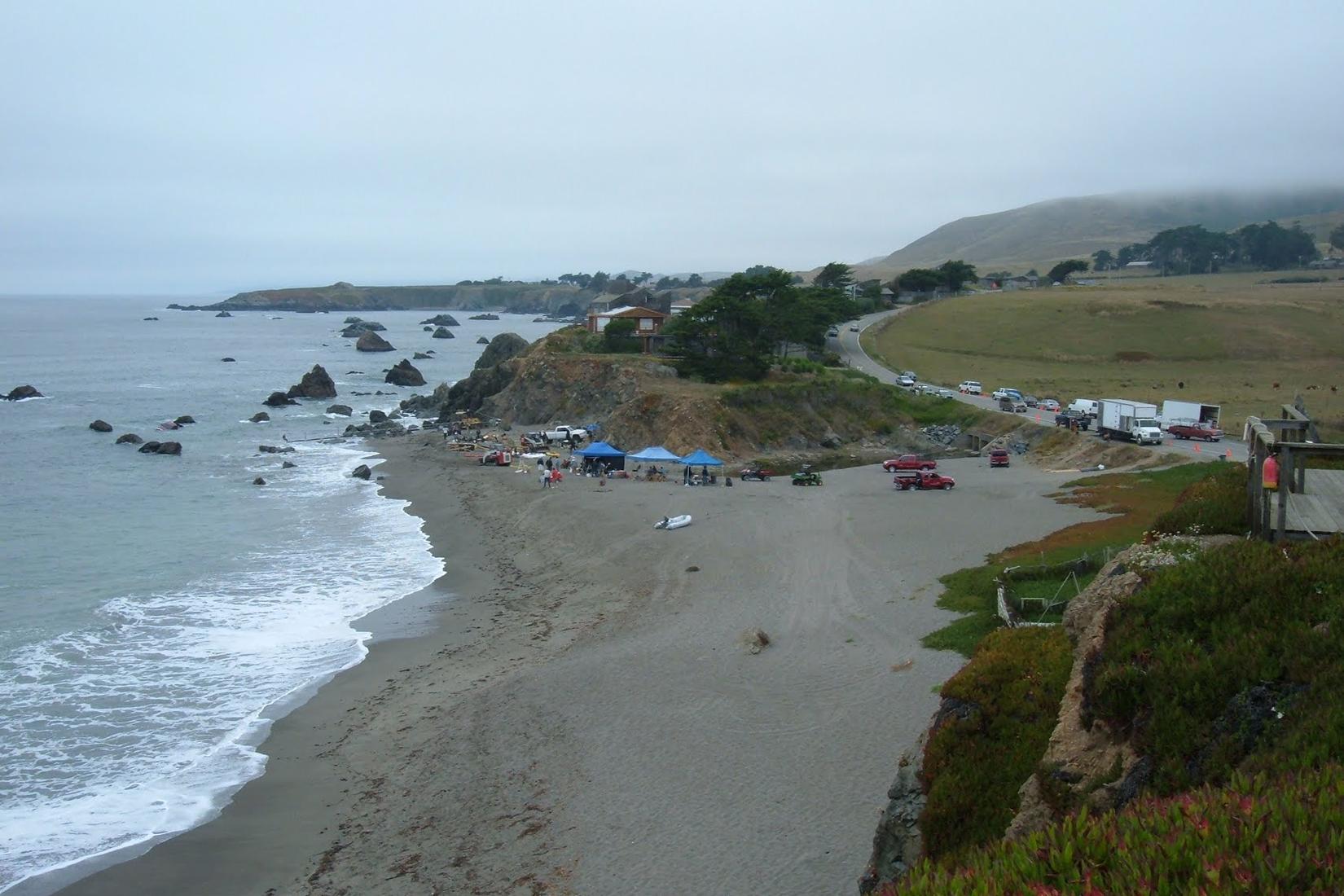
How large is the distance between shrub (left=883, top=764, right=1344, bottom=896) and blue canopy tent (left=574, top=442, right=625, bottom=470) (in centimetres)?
3812

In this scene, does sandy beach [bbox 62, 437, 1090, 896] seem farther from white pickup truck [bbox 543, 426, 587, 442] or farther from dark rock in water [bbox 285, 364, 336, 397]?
dark rock in water [bbox 285, 364, 336, 397]

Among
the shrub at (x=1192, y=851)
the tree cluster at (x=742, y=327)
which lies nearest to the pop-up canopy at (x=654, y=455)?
the tree cluster at (x=742, y=327)

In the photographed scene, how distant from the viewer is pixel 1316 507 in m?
9.45

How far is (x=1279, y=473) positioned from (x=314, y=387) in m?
77.1

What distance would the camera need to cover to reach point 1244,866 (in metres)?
4.69

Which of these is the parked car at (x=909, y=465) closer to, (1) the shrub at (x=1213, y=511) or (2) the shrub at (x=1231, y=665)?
(1) the shrub at (x=1213, y=511)

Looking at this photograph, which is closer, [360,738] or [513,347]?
[360,738]

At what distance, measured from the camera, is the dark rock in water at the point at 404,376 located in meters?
89.2

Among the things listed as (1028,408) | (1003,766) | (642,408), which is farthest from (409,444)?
A: (1003,766)

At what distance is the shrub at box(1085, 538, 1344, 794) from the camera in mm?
6617

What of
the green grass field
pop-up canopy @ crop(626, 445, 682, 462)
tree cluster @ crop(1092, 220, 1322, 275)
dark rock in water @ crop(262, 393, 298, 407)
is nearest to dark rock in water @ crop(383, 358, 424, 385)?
dark rock in water @ crop(262, 393, 298, 407)

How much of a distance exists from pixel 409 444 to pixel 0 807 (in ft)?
135

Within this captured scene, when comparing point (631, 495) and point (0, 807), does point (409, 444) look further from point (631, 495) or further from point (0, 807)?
point (0, 807)

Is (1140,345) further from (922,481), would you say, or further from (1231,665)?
(1231,665)
